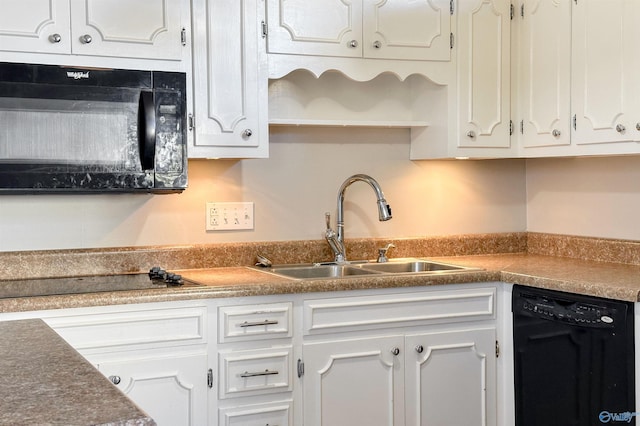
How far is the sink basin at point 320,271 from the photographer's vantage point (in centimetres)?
318

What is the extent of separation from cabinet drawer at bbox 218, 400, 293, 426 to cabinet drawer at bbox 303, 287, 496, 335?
0.27 metres

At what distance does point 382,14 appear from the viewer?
3.08m

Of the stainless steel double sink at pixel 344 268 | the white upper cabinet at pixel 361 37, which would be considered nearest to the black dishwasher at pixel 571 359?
the stainless steel double sink at pixel 344 268

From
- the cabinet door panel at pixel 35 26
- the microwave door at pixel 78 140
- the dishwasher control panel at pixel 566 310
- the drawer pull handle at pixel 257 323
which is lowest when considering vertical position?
the drawer pull handle at pixel 257 323

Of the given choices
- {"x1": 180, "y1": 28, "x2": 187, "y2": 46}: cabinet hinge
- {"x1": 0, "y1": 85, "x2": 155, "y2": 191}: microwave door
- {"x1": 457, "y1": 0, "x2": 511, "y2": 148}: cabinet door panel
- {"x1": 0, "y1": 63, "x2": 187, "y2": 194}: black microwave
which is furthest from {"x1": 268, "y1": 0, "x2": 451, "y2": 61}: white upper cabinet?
{"x1": 0, "y1": 85, "x2": 155, "y2": 191}: microwave door

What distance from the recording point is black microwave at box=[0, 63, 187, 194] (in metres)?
2.56

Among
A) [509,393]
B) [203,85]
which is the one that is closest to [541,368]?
[509,393]

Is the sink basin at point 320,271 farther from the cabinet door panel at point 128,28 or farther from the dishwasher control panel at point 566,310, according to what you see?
the cabinet door panel at point 128,28

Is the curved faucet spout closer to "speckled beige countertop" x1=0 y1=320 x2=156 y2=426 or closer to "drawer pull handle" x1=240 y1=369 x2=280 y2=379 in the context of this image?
"drawer pull handle" x1=240 y1=369 x2=280 y2=379

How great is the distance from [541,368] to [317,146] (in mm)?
1256

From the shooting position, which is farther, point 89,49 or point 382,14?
point 382,14

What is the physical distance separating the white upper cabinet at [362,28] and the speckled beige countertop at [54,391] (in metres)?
1.75

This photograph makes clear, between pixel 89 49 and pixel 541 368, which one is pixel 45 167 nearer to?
pixel 89 49
